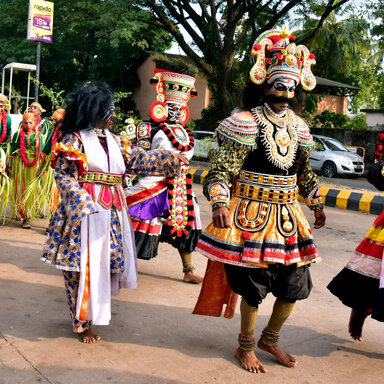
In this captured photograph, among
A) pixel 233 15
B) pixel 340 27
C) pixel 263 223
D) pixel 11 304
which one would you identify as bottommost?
pixel 11 304

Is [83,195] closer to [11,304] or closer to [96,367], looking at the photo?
[96,367]

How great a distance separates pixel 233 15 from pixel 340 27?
13694mm

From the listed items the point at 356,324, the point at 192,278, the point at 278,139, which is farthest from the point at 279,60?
the point at 192,278

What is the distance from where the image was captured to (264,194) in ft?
10.8

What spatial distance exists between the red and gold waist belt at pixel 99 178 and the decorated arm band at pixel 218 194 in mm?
758

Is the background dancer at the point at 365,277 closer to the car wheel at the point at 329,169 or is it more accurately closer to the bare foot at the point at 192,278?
the bare foot at the point at 192,278

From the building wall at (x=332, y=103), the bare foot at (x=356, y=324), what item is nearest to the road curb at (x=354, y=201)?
the bare foot at (x=356, y=324)

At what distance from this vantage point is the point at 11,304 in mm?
4281

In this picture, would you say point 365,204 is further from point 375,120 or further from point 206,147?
point 375,120

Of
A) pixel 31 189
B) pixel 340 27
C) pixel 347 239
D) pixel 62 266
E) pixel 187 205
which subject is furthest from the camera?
pixel 340 27

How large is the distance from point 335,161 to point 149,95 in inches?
586

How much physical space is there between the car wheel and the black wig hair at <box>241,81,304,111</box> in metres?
14.0

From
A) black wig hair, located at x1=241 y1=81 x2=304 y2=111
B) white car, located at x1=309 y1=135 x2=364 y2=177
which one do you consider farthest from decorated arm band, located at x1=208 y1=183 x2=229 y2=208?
white car, located at x1=309 y1=135 x2=364 y2=177

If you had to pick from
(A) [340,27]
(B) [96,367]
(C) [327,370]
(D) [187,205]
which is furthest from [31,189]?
(A) [340,27]
